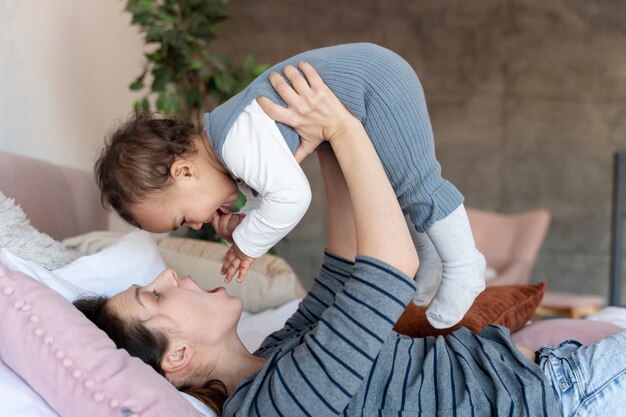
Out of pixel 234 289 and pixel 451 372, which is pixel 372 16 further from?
pixel 451 372

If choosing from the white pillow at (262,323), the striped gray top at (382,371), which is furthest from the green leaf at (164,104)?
Result: the striped gray top at (382,371)

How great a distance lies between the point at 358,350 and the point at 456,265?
0.36 metres

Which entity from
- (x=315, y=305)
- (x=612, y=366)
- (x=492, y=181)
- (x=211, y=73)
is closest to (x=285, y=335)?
(x=315, y=305)

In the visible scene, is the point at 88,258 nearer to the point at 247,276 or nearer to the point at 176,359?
the point at 176,359

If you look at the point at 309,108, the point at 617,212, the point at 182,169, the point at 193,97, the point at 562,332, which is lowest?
the point at 617,212

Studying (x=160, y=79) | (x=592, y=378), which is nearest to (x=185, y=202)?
(x=592, y=378)

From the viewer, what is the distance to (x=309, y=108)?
114 centimetres

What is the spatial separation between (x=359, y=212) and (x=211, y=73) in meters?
2.25

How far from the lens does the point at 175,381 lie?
1.27 m

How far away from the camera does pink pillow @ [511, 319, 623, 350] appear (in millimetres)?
1512

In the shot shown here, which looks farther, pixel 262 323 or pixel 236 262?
pixel 262 323

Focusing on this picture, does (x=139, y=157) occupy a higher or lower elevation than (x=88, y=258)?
higher

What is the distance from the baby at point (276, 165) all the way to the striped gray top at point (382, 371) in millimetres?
154

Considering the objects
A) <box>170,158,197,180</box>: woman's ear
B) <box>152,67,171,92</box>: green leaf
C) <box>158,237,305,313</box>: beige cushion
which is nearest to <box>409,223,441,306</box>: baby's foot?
<box>170,158,197,180</box>: woman's ear
